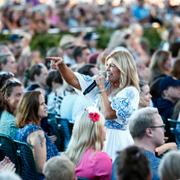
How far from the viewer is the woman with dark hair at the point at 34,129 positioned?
912 cm

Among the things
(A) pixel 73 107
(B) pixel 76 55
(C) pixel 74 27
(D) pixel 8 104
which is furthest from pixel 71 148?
(C) pixel 74 27

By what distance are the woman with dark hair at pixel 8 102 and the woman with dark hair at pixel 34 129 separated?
508 millimetres

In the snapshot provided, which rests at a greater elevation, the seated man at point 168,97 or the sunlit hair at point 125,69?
the sunlit hair at point 125,69

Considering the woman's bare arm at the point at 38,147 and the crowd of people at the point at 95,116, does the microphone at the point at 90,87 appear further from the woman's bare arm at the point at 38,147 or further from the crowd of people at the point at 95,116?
the woman's bare arm at the point at 38,147

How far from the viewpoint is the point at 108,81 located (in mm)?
9625

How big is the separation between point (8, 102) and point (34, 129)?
4.02ft

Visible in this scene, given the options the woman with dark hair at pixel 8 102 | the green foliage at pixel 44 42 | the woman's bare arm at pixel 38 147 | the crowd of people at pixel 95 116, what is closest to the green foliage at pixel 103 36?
the green foliage at pixel 44 42

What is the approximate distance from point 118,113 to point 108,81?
0.41 metres

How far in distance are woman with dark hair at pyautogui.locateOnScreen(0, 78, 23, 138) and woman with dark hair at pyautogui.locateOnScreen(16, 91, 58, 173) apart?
508mm

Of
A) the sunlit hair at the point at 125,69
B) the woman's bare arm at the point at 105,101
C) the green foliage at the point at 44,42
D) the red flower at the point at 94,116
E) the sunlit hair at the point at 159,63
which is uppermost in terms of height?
the green foliage at the point at 44,42

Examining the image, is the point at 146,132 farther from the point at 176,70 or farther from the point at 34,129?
the point at 176,70

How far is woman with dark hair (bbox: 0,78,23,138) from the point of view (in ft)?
33.2

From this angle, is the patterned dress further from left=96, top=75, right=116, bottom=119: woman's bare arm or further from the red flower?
the red flower

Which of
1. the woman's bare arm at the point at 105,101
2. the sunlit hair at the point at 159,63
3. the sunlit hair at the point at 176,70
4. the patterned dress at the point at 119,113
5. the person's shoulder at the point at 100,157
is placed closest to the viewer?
the person's shoulder at the point at 100,157
